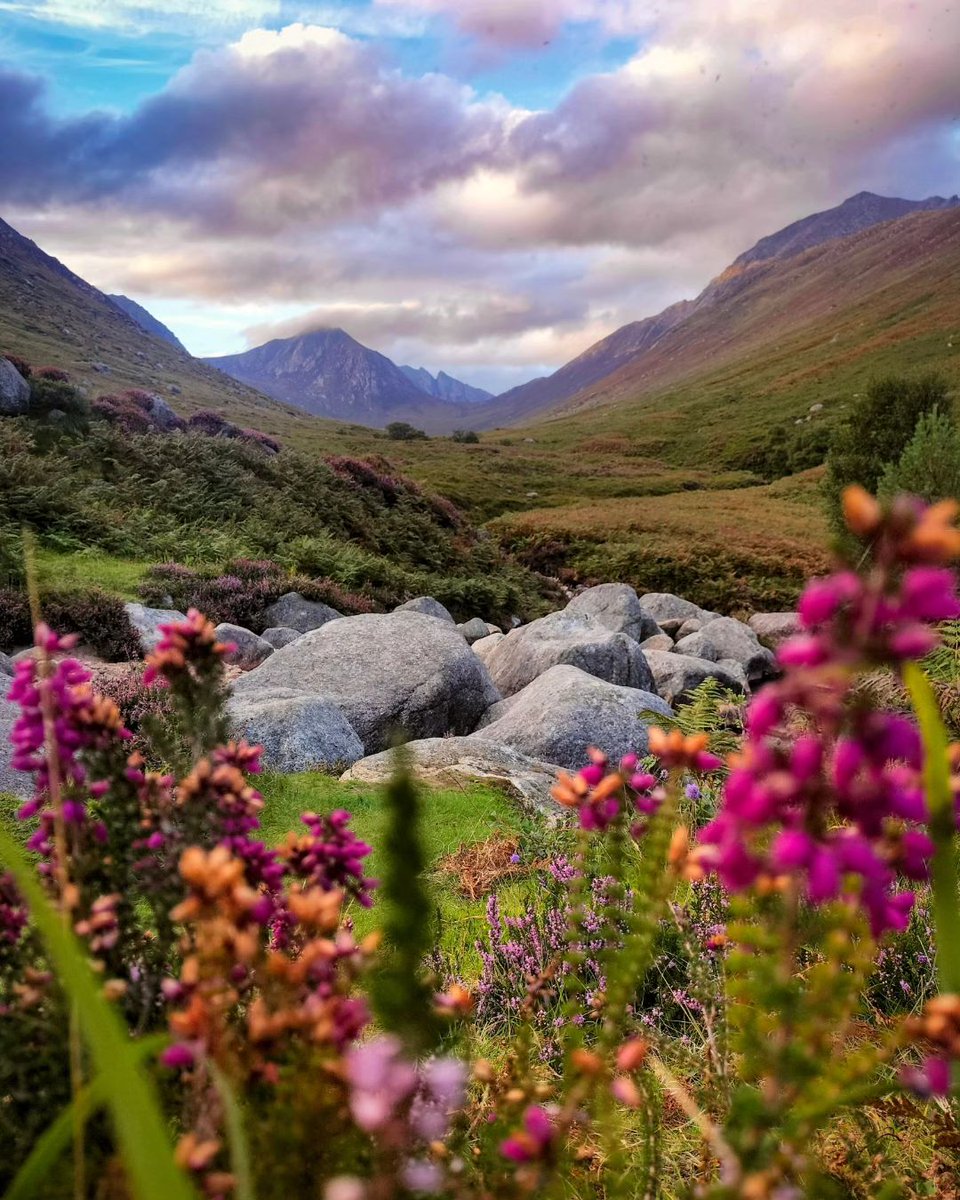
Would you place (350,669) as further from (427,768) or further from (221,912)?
(221,912)

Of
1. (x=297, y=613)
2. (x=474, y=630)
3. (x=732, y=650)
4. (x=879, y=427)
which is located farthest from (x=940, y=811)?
(x=879, y=427)

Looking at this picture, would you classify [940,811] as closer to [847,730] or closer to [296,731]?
[847,730]

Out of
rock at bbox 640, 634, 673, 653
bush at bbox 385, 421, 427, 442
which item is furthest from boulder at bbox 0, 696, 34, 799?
bush at bbox 385, 421, 427, 442

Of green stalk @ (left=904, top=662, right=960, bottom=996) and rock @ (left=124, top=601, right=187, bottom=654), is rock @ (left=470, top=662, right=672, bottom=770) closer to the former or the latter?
rock @ (left=124, top=601, right=187, bottom=654)

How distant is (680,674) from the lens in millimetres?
13898

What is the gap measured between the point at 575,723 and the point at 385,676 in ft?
8.78

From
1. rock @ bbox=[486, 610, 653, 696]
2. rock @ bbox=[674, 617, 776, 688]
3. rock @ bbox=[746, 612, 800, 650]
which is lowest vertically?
rock @ bbox=[746, 612, 800, 650]

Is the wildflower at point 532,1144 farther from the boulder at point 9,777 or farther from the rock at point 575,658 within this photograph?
the rock at point 575,658

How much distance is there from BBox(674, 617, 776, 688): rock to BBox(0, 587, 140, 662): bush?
1236 cm

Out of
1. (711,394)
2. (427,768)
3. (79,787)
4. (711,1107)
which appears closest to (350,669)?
(427,768)

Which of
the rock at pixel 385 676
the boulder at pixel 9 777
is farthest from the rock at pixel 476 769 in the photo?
the boulder at pixel 9 777

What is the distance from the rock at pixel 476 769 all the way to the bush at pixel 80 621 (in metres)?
5.25

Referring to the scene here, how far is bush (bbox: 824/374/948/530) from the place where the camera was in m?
44.5

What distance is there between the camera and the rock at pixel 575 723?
8461 millimetres
